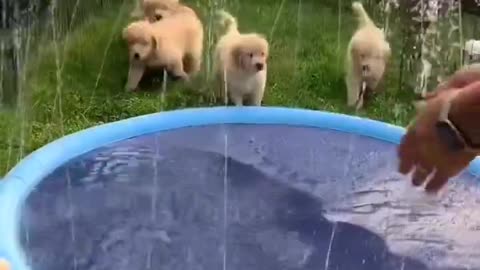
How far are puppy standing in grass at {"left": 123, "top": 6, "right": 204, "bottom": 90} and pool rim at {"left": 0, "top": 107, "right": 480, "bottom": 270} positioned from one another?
19.6 inches

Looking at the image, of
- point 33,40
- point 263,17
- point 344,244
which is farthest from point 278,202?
point 263,17

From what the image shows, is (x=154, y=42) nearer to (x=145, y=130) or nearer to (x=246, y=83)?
(x=246, y=83)

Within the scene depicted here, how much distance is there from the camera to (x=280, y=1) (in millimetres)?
5262

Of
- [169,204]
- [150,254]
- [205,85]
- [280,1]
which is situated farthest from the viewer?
[280,1]

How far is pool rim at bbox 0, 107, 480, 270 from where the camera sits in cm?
286

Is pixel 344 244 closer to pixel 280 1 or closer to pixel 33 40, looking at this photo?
pixel 33 40

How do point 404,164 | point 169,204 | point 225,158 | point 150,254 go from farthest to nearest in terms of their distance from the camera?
point 225,158
point 169,204
point 150,254
point 404,164

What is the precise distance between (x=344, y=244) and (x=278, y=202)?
1.11ft

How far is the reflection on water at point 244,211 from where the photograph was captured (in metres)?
2.55

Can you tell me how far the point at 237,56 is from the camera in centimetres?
369

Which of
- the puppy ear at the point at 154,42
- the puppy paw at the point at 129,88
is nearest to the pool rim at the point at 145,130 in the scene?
the puppy ear at the point at 154,42

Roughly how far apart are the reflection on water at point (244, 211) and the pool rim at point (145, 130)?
0.05m

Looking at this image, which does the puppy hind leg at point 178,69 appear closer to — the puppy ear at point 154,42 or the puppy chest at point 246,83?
the puppy ear at point 154,42

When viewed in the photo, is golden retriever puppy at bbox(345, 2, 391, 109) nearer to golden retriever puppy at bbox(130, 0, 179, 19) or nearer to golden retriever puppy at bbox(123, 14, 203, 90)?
golden retriever puppy at bbox(123, 14, 203, 90)
